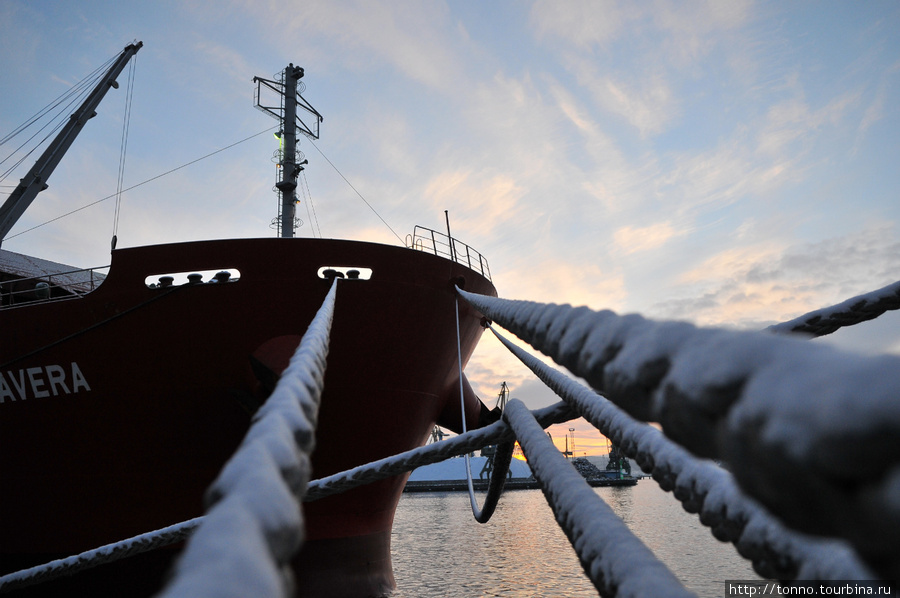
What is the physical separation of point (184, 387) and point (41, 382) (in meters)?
1.77

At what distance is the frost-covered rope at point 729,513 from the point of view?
1254mm

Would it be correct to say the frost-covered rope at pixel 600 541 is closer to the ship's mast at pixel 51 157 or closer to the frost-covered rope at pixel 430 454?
the frost-covered rope at pixel 430 454

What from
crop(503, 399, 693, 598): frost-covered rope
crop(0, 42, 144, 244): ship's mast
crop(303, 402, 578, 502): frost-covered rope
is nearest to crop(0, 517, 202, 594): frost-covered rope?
crop(303, 402, 578, 502): frost-covered rope

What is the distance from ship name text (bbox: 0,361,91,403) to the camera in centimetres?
598

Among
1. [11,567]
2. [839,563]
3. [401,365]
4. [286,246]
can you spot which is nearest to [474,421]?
[401,365]

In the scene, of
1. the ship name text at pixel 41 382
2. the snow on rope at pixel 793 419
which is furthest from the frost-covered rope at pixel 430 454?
the ship name text at pixel 41 382

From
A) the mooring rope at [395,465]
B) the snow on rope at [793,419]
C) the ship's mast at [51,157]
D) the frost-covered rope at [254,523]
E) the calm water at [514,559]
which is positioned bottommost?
the calm water at [514,559]

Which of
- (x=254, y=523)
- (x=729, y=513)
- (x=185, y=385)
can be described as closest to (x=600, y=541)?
(x=729, y=513)

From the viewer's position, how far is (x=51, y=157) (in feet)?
34.3

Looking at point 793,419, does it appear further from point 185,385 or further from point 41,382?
point 41,382

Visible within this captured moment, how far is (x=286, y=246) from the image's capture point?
236 inches

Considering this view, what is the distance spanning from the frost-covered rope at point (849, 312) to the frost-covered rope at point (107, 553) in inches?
107

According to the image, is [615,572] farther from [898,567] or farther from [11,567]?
[11,567]

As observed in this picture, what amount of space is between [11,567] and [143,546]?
5.34 metres
